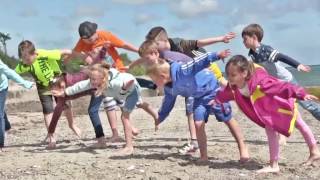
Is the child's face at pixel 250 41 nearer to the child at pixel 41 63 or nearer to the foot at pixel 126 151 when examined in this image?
the foot at pixel 126 151

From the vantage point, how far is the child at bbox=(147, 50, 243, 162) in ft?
23.2

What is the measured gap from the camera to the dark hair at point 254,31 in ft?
27.7

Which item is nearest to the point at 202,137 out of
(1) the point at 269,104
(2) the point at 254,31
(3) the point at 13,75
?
(1) the point at 269,104

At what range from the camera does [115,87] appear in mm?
8219

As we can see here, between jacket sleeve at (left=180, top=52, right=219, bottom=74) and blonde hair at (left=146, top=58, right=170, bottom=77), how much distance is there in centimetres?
18

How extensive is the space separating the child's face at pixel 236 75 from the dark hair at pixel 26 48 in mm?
3704

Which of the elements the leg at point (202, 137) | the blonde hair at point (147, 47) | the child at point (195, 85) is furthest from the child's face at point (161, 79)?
the leg at point (202, 137)

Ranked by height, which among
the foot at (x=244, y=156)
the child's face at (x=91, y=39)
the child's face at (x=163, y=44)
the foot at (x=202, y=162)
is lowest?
the foot at (x=202, y=162)

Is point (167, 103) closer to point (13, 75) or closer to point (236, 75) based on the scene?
point (236, 75)

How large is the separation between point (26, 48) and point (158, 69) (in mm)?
3001

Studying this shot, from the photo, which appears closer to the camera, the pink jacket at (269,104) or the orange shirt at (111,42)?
the pink jacket at (269,104)

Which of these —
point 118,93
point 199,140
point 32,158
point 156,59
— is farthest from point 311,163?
point 32,158

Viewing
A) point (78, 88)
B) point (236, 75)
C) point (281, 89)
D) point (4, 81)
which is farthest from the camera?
point (4, 81)

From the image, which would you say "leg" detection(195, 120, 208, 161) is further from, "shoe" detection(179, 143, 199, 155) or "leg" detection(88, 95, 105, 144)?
"leg" detection(88, 95, 105, 144)
